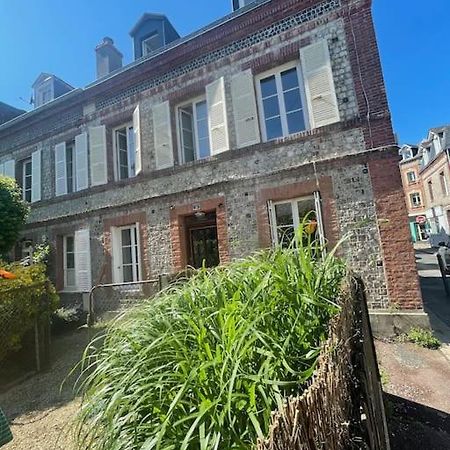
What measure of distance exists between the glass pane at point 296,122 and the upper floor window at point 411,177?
31932mm

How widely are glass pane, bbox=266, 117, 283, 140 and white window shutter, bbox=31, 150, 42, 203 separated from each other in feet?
27.8

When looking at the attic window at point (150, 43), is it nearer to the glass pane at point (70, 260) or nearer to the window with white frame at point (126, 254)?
the window with white frame at point (126, 254)

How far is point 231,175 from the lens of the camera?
758 cm

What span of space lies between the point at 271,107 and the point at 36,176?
877 centimetres

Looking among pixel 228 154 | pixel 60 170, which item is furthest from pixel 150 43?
pixel 228 154

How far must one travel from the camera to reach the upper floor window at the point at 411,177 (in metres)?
33.0

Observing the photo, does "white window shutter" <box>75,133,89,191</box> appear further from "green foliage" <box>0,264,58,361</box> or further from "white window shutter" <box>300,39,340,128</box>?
"white window shutter" <box>300,39,340,128</box>

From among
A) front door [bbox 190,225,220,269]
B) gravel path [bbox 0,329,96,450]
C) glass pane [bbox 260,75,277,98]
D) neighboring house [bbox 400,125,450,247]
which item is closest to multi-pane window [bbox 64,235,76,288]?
gravel path [bbox 0,329,96,450]

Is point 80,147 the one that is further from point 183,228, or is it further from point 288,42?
point 288,42

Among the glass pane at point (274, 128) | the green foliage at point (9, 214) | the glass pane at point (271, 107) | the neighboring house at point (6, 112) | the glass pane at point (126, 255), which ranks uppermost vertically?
the neighboring house at point (6, 112)

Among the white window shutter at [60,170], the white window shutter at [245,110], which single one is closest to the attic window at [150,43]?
the white window shutter at [60,170]

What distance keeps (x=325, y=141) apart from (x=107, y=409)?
656 centimetres

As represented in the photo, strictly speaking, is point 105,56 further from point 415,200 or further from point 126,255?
point 415,200

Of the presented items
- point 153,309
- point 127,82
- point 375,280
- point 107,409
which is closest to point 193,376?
point 107,409
